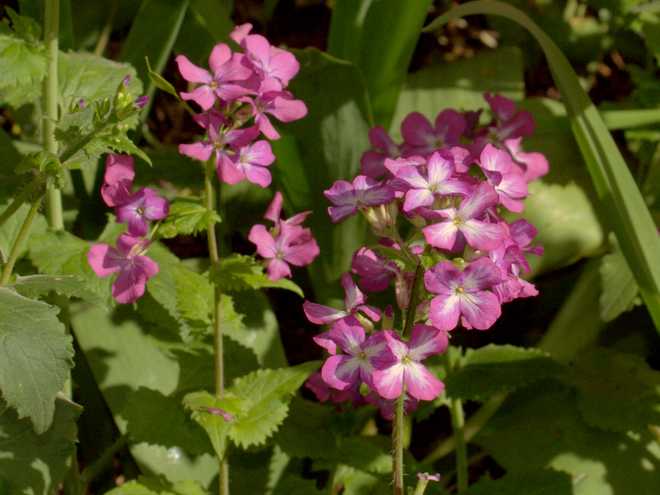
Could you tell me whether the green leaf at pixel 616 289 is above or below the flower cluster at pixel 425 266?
below

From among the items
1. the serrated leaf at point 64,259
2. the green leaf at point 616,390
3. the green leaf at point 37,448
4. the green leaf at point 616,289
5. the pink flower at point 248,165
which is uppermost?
the pink flower at point 248,165

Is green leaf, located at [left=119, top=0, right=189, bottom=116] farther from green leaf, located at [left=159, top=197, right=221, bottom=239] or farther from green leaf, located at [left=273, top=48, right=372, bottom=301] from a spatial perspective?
green leaf, located at [left=159, top=197, right=221, bottom=239]

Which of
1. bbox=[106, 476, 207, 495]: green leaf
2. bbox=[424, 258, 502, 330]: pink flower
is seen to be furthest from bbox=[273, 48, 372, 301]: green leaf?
bbox=[424, 258, 502, 330]: pink flower

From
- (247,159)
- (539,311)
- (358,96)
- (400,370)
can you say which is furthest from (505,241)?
(539,311)

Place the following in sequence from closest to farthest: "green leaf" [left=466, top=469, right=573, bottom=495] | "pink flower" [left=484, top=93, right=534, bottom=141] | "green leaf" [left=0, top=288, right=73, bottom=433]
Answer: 1. "green leaf" [left=0, top=288, right=73, bottom=433]
2. "green leaf" [left=466, top=469, right=573, bottom=495]
3. "pink flower" [left=484, top=93, right=534, bottom=141]

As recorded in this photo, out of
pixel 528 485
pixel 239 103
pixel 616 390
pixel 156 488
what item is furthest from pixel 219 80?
pixel 616 390

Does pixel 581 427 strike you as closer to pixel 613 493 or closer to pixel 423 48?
pixel 613 493

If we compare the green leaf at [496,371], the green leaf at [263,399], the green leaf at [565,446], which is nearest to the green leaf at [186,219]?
the green leaf at [263,399]

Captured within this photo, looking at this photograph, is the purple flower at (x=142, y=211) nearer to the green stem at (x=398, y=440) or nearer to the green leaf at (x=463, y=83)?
the green stem at (x=398, y=440)
